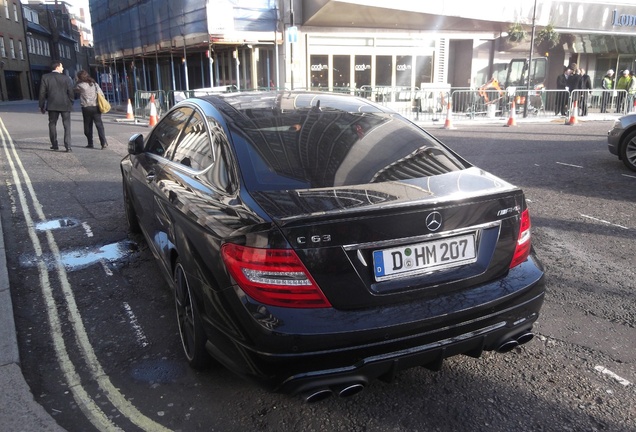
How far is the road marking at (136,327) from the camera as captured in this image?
3606 millimetres

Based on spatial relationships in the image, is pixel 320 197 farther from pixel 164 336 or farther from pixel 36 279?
pixel 36 279

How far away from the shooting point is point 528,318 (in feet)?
9.41

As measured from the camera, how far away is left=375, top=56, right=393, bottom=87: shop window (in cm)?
2439

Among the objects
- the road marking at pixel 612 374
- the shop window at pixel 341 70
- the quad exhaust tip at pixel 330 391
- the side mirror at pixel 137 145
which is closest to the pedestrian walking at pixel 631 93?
the shop window at pixel 341 70

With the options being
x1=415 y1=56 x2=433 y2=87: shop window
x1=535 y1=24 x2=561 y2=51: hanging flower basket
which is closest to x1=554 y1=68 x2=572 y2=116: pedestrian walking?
x1=535 y1=24 x2=561 y2=51: hanging flower basket

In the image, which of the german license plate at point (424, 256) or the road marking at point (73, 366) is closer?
the german license plate at point (424, 256)

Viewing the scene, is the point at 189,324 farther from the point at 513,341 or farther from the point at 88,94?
the point at 88,94

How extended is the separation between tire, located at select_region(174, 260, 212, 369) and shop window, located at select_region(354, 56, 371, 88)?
2195 cm

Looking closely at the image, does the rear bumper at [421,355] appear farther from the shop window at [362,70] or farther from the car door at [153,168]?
the shop window at [362,70]

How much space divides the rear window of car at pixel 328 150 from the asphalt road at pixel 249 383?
3.97 feet

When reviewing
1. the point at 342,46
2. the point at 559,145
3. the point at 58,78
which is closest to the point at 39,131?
the point at 58,78

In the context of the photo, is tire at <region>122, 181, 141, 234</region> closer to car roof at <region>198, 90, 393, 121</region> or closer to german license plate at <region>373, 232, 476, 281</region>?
car roof at <region>198, 90, 393, 121</region>

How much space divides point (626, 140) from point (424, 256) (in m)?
8.48

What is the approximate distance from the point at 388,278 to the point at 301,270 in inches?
16.8
